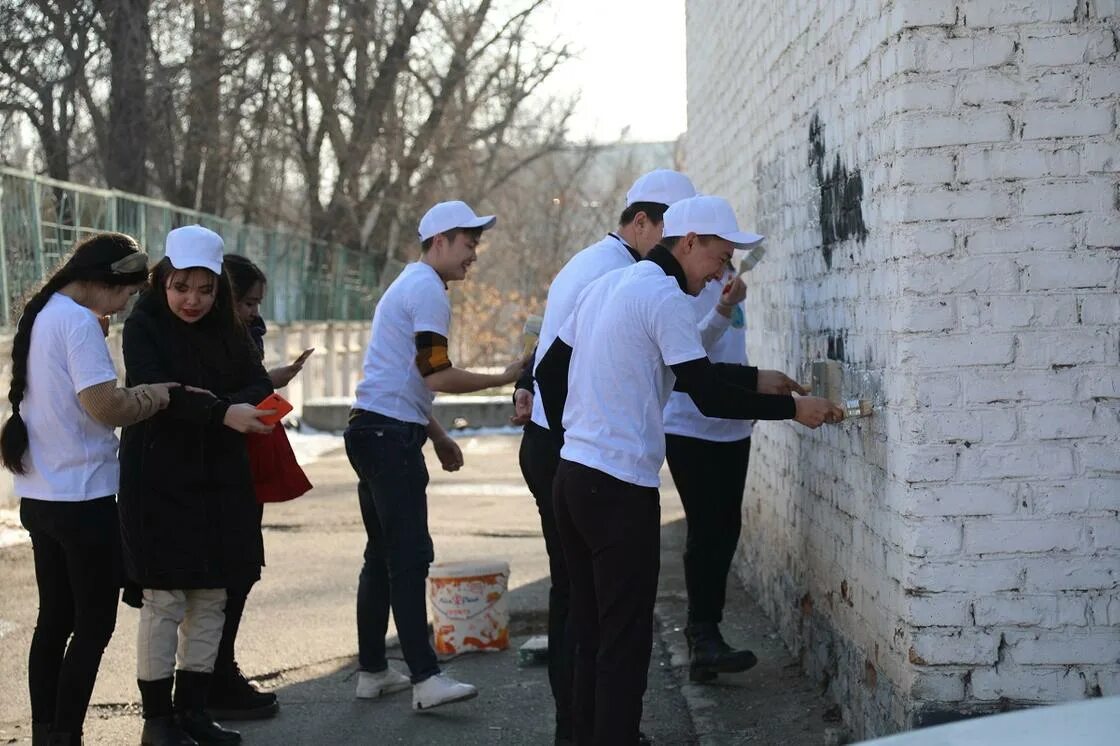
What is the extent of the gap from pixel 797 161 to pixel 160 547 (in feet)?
9.74

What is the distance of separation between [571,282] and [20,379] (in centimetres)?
186

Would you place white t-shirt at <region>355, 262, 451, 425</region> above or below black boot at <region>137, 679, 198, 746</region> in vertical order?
above

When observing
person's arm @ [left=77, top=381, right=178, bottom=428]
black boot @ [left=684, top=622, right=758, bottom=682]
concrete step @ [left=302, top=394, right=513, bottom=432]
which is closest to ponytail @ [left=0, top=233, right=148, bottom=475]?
person's arm @ [left=77, top=381, right=178, bottom=428]

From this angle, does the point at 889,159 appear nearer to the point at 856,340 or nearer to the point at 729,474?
the point at 856,340

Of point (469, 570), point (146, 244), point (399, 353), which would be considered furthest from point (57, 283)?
point (146, 244)

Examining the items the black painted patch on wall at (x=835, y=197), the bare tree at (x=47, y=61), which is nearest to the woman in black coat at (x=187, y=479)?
the black painted patch on wall at (x=835, y=197)

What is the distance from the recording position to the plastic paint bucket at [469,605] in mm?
6809

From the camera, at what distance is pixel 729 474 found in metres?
6.14

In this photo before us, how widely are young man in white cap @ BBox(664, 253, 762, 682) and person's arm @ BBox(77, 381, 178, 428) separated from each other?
7.07 feet

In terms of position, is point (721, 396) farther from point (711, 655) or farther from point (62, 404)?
point (62, 404)

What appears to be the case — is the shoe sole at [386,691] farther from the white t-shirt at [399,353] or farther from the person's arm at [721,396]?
the person's arm at [721,396]

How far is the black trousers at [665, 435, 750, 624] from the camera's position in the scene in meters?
6.11

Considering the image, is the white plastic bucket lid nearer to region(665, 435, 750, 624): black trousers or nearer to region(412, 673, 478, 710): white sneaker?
region(412, 673, 478, 710): white sneaker

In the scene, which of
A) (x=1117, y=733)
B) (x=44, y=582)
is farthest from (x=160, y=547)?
(x=1117, y=733)
